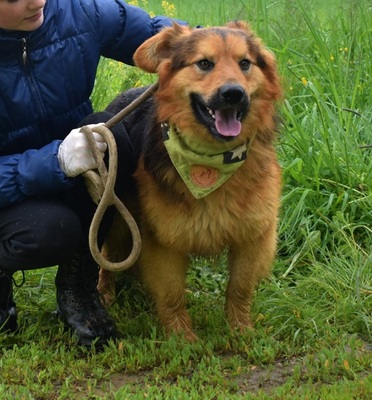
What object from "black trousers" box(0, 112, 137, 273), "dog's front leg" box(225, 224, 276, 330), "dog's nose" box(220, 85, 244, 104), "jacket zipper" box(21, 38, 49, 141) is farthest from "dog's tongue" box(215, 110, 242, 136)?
"jacket zipper" box(21, 38, 49, 141)

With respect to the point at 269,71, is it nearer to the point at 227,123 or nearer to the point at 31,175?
the point at 227,123

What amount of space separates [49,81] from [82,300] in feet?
3.42

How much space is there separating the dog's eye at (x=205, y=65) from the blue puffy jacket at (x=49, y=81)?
1.97 feet

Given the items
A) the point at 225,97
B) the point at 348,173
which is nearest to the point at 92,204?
the point at 225,97

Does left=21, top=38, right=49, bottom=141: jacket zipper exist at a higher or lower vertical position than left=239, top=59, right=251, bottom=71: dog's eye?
lower

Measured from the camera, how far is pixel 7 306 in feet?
12.8

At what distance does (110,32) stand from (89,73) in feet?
0.70

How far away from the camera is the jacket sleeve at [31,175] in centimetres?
338

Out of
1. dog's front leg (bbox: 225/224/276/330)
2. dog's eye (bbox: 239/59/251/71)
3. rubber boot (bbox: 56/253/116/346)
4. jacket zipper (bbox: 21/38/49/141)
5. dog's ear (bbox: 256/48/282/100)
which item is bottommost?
rubber boot (bbox: 56/253/116/346)

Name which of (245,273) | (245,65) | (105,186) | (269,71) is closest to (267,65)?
(269,71)

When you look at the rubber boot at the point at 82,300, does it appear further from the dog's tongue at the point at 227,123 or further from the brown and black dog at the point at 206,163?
the dog's tongue at the point at 227,123

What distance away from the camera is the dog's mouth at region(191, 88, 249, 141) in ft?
10.8

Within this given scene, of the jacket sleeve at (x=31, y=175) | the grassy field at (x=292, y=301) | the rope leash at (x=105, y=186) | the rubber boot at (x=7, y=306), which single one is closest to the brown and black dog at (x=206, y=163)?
the rope leash at (x=105, y=186)

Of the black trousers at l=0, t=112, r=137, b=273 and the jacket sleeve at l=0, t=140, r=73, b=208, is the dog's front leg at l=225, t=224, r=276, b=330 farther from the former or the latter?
the jacket sleeve at l=0, t=140, r=73, b=208
